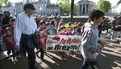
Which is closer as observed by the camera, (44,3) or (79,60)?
(79,60)

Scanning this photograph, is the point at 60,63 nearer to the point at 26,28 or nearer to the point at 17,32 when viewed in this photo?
the point at 26,28

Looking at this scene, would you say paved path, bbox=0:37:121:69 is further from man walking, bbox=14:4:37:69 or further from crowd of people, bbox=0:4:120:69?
man walking, bbox=14:4:37:69

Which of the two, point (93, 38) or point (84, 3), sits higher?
point (84, 3)

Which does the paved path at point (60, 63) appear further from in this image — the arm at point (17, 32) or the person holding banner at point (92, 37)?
the person holding banner at point (92, 37)

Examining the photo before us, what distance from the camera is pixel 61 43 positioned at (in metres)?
5.64

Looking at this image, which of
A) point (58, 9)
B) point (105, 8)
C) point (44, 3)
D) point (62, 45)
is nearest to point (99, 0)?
point (105, 8)

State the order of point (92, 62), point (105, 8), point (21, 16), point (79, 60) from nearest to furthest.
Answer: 1. point (92, 62)
2. point (21, 16)
3. point (79, 60)
4. point (105, 8)

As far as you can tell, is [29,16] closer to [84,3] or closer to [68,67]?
[68,67]

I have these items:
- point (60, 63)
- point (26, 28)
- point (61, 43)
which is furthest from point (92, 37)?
point (61, 43)

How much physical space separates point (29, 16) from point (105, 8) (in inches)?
2545

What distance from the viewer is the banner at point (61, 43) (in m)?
5.61

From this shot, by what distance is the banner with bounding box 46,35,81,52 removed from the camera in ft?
18.4

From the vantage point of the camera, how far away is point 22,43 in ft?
12.3

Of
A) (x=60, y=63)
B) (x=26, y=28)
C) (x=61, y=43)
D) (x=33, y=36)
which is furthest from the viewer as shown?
(x=61, y=43)
